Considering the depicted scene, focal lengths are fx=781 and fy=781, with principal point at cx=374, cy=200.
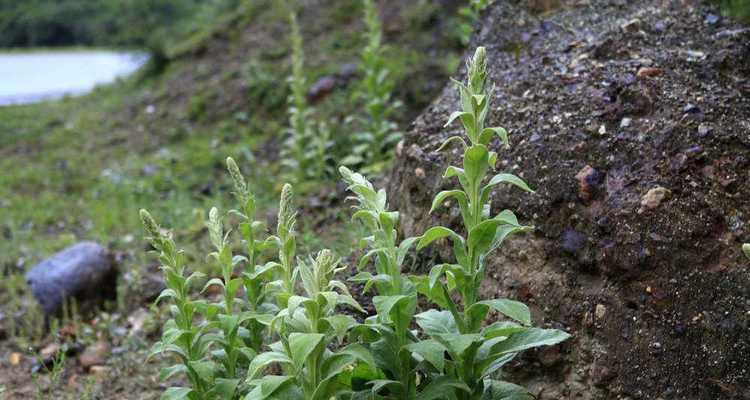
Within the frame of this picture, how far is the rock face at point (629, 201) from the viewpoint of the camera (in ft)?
7.72

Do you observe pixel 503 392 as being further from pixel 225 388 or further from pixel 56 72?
pixel 56 72

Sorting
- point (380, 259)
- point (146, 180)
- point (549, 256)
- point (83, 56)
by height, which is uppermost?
point (380, 259)

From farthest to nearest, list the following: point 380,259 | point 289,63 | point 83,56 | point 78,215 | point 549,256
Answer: point 83,56
point 289,63
point 78,215
point 549,256
point 380,259

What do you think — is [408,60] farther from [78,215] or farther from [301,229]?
[78,215]

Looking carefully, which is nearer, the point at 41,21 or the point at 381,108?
the point at 381,108

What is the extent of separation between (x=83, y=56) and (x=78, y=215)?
8.43m

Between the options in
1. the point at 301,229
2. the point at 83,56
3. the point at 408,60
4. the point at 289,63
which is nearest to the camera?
the point at 301,229

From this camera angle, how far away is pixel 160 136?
712 cm

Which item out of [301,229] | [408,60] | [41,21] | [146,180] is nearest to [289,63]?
[408,60]

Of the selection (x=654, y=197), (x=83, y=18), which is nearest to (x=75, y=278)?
(x=654, y=197)

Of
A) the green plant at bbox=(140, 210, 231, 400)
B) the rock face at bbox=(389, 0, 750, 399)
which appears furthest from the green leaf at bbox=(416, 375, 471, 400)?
the green plant at bbox=(140, 210, 231, 400)

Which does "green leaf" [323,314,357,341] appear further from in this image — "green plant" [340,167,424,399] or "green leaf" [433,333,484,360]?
"green leaf" [433,333,484,360]

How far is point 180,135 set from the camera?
6.98 metres

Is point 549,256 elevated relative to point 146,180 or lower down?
elevated
